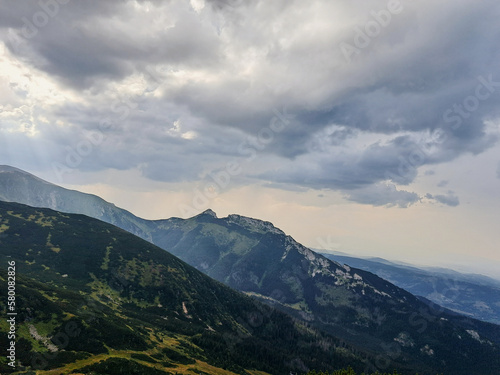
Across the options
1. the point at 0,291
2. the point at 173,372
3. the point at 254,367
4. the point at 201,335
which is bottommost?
the point at 254,367

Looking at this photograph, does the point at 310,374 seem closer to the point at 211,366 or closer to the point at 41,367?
the point at 211,366

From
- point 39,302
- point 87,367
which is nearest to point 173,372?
point 87,367

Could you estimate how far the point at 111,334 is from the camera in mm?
130500

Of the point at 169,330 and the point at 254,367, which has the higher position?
the point at 169,330

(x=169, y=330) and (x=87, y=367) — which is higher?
(x=87, y=367)

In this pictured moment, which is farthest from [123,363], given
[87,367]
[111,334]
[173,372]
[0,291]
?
[0,291]

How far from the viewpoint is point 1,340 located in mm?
92875

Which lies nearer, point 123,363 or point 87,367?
point 87,367

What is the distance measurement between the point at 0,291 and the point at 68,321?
2998cm

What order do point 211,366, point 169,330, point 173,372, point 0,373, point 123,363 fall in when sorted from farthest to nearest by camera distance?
1. point 169,330
2. point 211,366
3. point 173,372
4. point 123,363
5. point 0,373

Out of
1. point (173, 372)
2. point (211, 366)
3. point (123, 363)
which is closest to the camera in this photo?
point (123, 363)

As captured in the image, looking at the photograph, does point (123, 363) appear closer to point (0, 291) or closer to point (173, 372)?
point (173, 372)

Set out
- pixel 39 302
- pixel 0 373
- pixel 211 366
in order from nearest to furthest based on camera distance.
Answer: pixel 0 373
pixel 39 302
pixel 211 366

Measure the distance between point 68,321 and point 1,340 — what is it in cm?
3112
